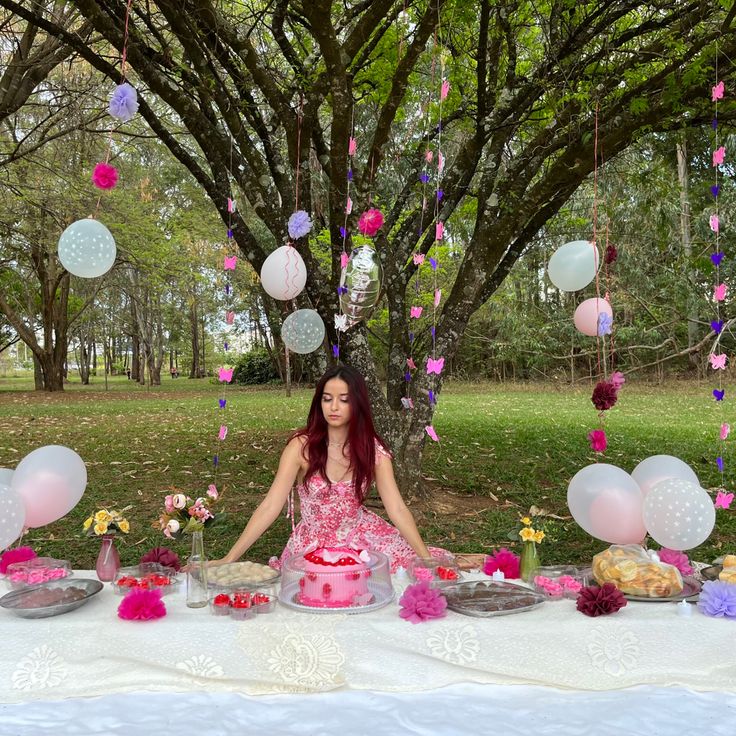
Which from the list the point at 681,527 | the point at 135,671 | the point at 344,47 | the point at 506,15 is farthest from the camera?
the point at 506,15

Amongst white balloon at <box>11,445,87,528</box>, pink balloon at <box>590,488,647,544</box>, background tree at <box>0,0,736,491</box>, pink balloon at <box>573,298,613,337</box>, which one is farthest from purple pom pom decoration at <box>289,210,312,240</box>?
pink balloon at <box>590,488,647,544</box>

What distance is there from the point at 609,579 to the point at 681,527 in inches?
13.9

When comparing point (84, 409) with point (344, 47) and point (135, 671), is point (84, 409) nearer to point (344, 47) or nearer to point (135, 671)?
point (344, 47)

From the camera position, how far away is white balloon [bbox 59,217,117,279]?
3240 mm

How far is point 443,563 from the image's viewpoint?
2850 mm

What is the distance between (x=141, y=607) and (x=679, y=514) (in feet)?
6.69

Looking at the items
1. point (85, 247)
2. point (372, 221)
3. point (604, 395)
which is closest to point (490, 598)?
point (604, 395)

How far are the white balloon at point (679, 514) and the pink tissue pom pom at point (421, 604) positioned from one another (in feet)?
3.11

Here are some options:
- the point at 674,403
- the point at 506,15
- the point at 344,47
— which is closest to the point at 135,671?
the point at 344,47

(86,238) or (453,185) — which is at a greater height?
(453,185)

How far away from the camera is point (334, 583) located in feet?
8.15

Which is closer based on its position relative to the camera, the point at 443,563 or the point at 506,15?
the point at 443,563

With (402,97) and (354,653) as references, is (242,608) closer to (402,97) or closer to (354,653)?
(354,653)

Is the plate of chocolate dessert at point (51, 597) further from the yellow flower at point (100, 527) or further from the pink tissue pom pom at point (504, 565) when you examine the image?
the pink tissue pom pom at point (504, 565)
